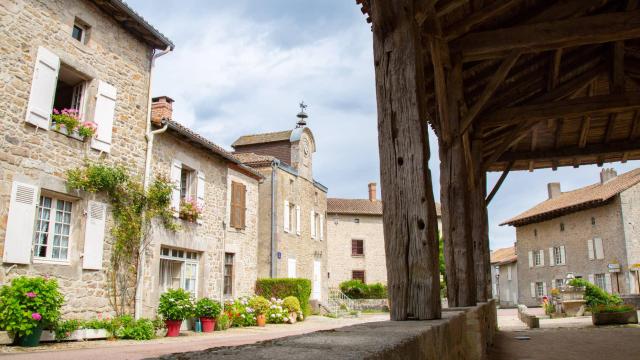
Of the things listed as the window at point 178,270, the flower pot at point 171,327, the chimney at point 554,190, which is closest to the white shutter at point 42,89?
the window at point 178,270

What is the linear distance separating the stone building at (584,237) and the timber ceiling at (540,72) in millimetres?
12349

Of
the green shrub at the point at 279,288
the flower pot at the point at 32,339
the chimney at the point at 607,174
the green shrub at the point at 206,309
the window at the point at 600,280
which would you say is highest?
the chimney at the point at 607,174

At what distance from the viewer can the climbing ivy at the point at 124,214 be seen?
870 cm

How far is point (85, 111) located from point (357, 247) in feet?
77.3

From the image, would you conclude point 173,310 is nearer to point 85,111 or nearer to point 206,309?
point 206,309

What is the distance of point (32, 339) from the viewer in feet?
22.8

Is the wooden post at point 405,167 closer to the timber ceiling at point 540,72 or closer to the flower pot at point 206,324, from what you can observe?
the timber ceiling at point 540,72

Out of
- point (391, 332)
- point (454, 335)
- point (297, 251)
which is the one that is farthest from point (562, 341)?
point (297, 251)

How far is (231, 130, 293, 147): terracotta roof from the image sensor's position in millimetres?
19922

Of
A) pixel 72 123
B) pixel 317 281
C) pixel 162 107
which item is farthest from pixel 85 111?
pixel 317 281

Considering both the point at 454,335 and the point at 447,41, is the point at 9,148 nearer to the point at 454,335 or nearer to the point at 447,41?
the point at 447,41

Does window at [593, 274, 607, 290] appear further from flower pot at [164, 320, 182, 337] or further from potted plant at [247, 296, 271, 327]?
flower pot at [164, 320, 182, 337]

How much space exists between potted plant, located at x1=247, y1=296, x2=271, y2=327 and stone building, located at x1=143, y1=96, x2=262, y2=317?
2.44ft

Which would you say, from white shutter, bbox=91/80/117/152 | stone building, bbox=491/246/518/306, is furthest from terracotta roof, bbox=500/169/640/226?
white shutter, bbox=91/80/117/152
